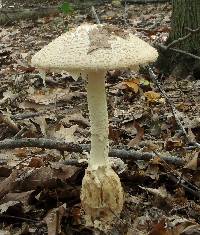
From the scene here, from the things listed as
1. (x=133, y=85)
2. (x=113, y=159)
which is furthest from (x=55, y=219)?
(x=133, y=85)

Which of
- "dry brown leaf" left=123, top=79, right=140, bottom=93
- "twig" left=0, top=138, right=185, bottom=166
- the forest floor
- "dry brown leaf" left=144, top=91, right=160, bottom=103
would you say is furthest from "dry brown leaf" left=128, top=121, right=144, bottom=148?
"dry brown leaf" left=123, top=79, right=140, bottom=93

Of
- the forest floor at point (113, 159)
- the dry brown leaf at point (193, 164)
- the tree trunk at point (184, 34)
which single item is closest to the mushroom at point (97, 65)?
the forest floor at point (113, 159)

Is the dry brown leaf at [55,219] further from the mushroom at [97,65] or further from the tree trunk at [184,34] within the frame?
the tree trunk at [184,34]

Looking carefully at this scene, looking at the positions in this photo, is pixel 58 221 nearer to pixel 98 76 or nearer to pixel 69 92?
pixel 98 76

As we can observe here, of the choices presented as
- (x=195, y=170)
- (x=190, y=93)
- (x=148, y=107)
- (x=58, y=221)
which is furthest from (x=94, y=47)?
(x=190, y=93)

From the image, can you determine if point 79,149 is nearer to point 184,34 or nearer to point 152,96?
point 152,96
